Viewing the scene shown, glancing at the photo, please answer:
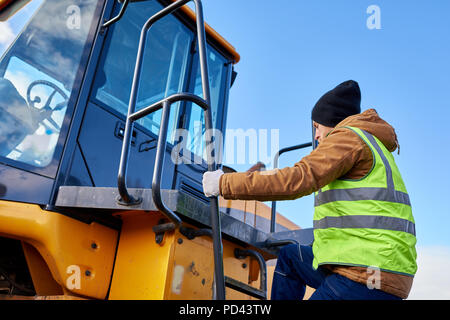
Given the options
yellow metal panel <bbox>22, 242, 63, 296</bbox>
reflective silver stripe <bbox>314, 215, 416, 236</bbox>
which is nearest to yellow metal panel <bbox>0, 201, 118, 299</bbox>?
yellow metal panel <bbox>22, 242, 63, 296</bbox>

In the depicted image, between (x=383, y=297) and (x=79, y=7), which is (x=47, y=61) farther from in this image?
(x=383, y=297)

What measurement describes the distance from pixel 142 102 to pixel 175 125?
262 mm

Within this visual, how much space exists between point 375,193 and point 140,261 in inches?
41.7

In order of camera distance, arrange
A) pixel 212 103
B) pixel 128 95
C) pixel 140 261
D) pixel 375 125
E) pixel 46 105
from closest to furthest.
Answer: pixel 375 125
pixel 140 261
pixel 46 105
pixel 128 95
pixel 212 103

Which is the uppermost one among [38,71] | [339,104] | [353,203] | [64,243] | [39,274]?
[38,71]

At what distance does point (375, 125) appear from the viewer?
1.57 meters

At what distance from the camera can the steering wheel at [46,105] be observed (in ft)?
7.07

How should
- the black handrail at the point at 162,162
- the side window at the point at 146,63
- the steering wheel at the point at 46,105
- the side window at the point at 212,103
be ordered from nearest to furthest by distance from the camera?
the black handrail at the point at 162,162 < the steering wheel at the point at 46,105 < the side window at the point at 146,63 < the side window at the point at 212,103

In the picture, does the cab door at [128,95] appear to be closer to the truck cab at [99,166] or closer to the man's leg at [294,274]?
the truck cab at [99,166]

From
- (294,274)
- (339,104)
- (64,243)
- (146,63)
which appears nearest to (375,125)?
(339,104)

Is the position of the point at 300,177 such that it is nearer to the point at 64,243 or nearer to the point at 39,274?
the point at 64,243

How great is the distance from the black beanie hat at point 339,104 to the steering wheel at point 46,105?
1345 mm

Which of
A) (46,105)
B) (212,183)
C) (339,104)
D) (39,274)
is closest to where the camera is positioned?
(212,183)

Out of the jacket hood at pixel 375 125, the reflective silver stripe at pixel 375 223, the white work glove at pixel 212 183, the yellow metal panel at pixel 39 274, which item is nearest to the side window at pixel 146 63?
the yellow metal panel at pixel 39 274
